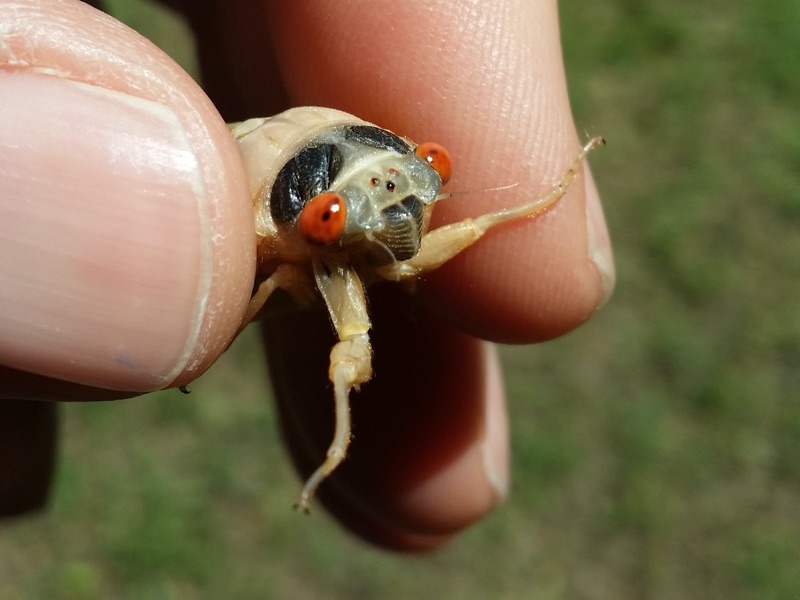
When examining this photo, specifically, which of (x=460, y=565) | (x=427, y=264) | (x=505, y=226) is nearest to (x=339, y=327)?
(x=427, y=264)

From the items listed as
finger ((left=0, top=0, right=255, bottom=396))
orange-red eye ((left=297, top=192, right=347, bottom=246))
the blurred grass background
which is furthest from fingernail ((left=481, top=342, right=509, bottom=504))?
finger ((left=0, top=0, right=255, bottom=396))

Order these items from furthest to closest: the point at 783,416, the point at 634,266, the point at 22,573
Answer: the point at 634,266, the point at 783,416, the point at 22,573

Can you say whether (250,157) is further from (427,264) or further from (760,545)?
(760,545)

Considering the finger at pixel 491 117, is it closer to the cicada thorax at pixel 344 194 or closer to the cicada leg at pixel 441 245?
the cicada leg at pixel 441 245

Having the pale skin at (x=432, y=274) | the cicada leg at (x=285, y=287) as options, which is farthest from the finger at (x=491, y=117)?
the cicada leg at (x=285, y=287)

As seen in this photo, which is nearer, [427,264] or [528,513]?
[427,264]

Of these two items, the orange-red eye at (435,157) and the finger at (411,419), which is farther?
the finger at (411,419)
